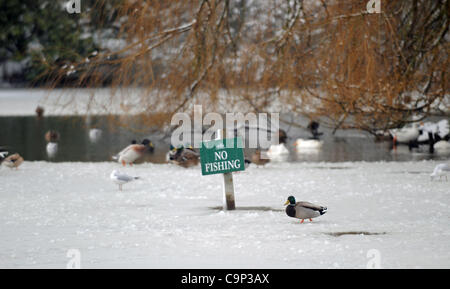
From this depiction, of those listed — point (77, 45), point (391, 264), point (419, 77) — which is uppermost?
point (77, 45)

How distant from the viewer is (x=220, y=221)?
6695 millimetres

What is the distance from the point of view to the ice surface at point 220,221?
521 cm

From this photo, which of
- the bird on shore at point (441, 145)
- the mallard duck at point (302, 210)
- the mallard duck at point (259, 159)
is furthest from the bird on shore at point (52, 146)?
the mallard duck at point (302, 210)

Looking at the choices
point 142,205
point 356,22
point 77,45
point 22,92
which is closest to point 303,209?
point 142,205

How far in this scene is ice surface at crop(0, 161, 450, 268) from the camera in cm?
521

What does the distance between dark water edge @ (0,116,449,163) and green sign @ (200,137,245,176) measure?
3571mm

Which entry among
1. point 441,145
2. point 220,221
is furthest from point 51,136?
point 220,221

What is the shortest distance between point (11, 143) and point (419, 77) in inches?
372

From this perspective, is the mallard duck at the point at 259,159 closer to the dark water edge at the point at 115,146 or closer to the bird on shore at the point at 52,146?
the dark water edge at the point at 115,146

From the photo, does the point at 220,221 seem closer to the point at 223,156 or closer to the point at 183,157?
the point at 223,156

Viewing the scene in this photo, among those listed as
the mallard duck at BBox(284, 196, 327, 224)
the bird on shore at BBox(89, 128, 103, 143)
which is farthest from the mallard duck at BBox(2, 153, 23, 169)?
the bird on shore at BBox(89, 128, 103, 143)

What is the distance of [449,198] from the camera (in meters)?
7.78

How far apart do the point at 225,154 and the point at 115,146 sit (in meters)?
8.69

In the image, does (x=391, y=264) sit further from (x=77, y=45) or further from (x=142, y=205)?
(x=77, y=45)
